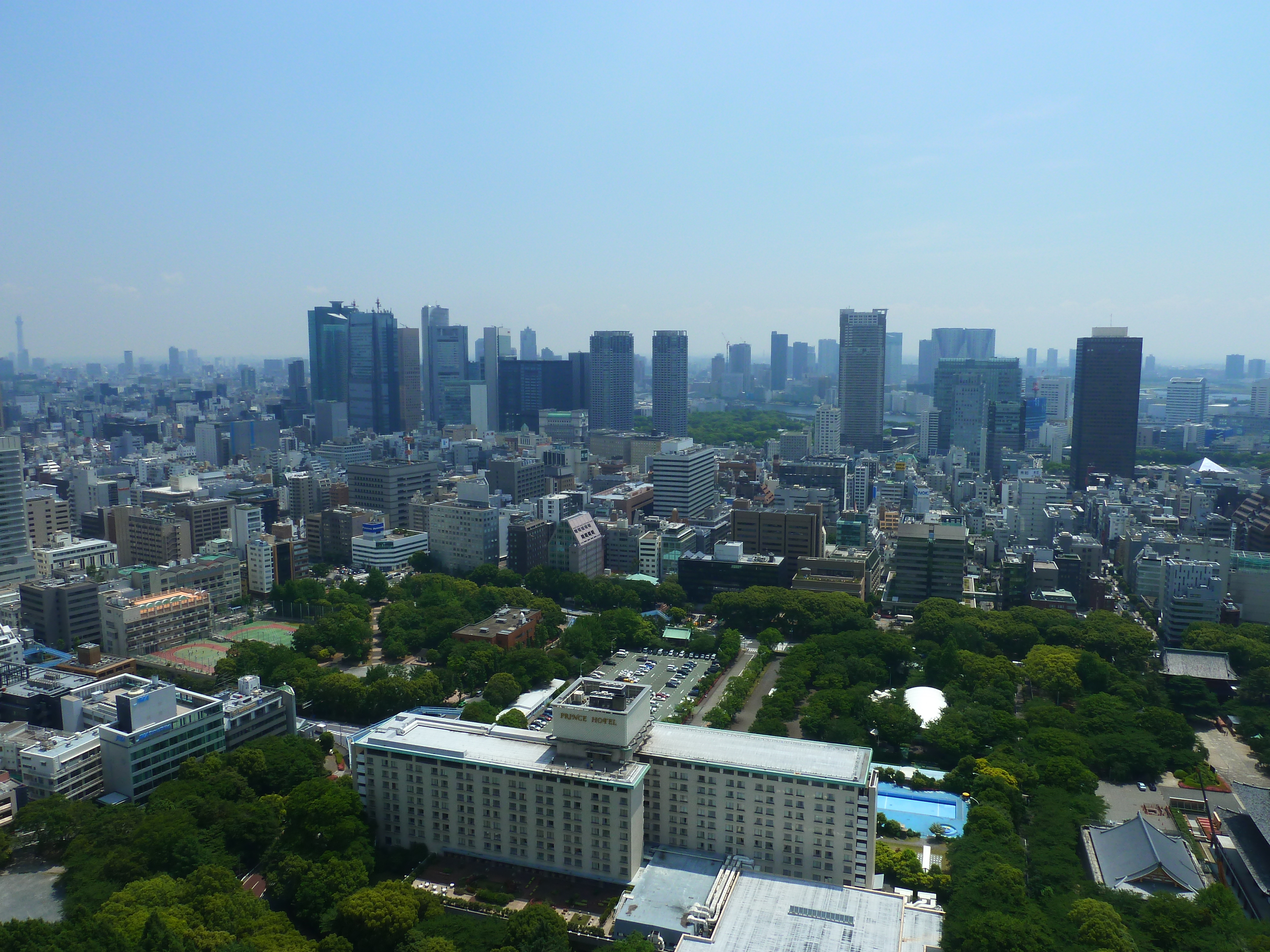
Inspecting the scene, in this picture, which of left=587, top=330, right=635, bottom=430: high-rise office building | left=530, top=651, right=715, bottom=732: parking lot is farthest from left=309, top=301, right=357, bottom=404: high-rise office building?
left=530, top=651, right=715, bottom=732: parking lot

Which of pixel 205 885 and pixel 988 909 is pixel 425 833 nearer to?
pixel 205 885

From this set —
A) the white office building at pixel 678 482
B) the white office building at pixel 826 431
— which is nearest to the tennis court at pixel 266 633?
the white office building at pixel 678 482

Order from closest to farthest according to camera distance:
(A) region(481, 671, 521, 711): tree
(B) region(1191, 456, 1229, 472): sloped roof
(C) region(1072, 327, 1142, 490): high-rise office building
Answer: (A) region(481, 671, 521, 711): tree
(B) region(1191, 456, 1229, 472): sloped roof
(C) region(1072, 327, 1142, 490): high-rise office building

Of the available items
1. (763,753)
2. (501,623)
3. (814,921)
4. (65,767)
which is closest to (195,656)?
(501,623)

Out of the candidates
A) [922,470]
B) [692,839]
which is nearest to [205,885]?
[692,839]

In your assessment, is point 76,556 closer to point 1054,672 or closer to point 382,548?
point 382,548

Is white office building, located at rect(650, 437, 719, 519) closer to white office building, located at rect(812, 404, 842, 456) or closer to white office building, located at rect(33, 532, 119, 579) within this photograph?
white office building, located at rect(812, 404, 842, 456)

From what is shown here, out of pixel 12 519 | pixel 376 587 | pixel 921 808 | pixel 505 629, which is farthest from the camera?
A: pixel 376 587
